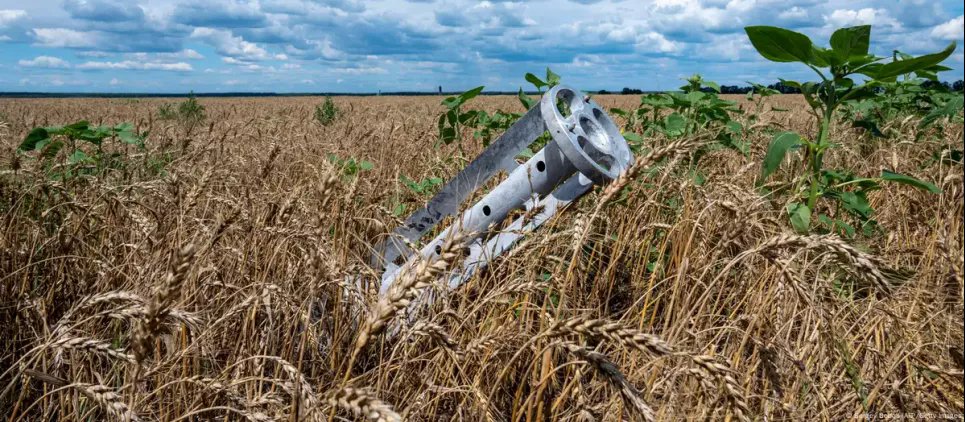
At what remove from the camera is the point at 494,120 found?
3.99 meters

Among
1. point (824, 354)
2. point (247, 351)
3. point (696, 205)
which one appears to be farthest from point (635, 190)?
point (247, 351)

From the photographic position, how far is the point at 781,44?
6.90 feet

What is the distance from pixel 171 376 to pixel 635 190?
6.73 ft

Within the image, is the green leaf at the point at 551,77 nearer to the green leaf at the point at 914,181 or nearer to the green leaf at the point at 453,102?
the green leaf at the point at 453,102

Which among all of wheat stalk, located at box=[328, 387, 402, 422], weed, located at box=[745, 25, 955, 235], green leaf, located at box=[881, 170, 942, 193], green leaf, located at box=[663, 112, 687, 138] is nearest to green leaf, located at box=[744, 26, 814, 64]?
weed, located at box=[745, 25, 955, 235]

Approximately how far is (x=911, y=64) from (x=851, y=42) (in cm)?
19

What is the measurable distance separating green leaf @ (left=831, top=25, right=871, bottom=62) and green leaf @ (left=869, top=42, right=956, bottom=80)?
9 cm

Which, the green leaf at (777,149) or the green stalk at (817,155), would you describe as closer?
the green leaf at (777,149)

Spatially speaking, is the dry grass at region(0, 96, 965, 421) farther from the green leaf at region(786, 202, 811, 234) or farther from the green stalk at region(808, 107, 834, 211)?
the green stalk at region(808, 107, 834, 211)

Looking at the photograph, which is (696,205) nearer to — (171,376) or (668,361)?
(668,361)

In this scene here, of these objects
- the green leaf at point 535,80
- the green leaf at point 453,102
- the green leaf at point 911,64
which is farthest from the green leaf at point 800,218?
the green leaf at point 453,102

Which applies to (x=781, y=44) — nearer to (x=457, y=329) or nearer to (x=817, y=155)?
(x=817, y=155)

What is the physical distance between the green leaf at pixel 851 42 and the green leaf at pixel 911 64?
3.7 inches

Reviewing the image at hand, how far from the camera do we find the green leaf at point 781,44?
203 cm
